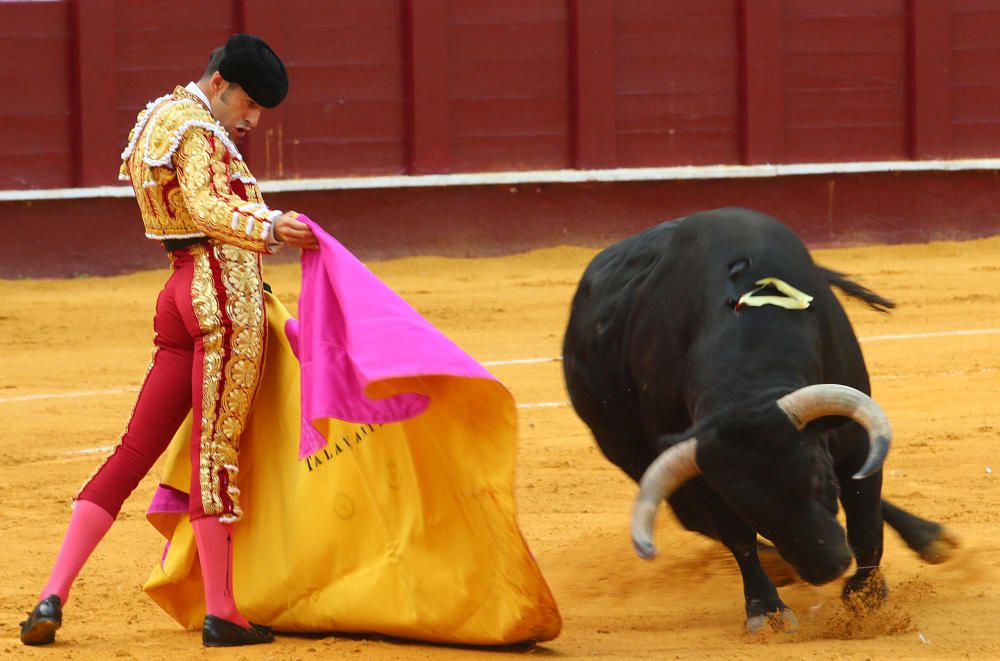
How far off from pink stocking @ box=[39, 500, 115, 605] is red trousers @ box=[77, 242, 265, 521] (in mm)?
21

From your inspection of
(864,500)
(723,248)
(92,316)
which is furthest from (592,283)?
(92,316)

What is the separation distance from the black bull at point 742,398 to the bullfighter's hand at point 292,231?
2.50ft

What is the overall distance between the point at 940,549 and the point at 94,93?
7.13 meters

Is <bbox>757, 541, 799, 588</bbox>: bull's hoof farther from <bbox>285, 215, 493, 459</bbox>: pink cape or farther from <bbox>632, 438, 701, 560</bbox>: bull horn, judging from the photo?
<bbox>285, 215, 493, 459</bbox>: pink cape

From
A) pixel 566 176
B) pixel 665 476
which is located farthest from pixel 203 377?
pixel 566 176

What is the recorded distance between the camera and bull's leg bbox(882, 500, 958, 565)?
377 centimetres

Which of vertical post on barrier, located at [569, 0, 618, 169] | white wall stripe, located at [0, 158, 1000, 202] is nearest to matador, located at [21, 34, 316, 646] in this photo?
white wall stripe, located at [0, 158, 1000, 202]

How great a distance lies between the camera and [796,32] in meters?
11.0

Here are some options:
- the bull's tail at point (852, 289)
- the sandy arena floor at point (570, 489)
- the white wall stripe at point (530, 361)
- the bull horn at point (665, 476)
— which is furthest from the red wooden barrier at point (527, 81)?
the bull horn at point (665, 476)

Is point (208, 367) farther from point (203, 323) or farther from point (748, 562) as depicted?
point (748, 562)

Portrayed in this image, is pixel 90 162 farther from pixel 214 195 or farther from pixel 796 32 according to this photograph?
pixel 214 195

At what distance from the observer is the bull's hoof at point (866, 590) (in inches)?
129

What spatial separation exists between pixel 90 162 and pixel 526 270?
2686 mm

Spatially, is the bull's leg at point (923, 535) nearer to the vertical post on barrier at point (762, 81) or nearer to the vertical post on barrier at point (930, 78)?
the vertical post on barrier at point (762, 81)
